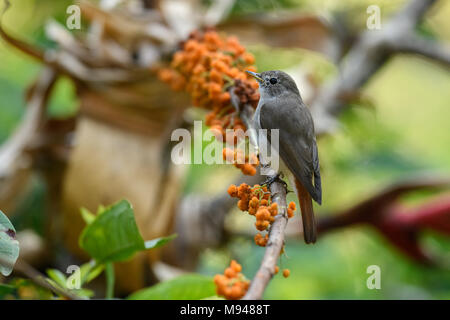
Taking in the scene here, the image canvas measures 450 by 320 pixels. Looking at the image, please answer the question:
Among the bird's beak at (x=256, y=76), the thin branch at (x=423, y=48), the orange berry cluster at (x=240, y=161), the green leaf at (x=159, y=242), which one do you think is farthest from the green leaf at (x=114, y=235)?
the thin branch at (x=423, y=48)

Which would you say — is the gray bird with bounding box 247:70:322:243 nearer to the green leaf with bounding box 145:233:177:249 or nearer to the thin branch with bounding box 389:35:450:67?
the green leaf with bounding box 145:233:177:249

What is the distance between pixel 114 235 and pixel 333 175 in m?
1.34

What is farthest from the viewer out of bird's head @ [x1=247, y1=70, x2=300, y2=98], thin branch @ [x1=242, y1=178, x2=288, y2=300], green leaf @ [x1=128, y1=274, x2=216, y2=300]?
bird's head @ [x1=247, y1=70, x2=300, y2=98]

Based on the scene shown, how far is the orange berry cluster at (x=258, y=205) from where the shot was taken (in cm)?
51

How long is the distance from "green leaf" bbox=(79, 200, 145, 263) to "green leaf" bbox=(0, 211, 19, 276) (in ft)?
0.51

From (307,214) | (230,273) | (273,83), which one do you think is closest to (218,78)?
(273,83)

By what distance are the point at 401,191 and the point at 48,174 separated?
100 cm

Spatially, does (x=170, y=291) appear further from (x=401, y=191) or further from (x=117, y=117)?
(x=401, y=191)

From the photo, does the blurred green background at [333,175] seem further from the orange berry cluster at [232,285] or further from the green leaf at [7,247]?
the orange berry cluster at [232,285]

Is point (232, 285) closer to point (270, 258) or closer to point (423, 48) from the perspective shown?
point (270, 258)

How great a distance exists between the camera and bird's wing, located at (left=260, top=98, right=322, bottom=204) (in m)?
0.73

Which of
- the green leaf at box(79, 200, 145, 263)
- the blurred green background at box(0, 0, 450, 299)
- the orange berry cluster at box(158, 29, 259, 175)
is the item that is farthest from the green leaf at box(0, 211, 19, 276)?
the blurred green background at box(0, 0, 450, 299)

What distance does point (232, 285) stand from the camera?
0.49 m

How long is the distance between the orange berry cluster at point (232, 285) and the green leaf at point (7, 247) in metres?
0.22
